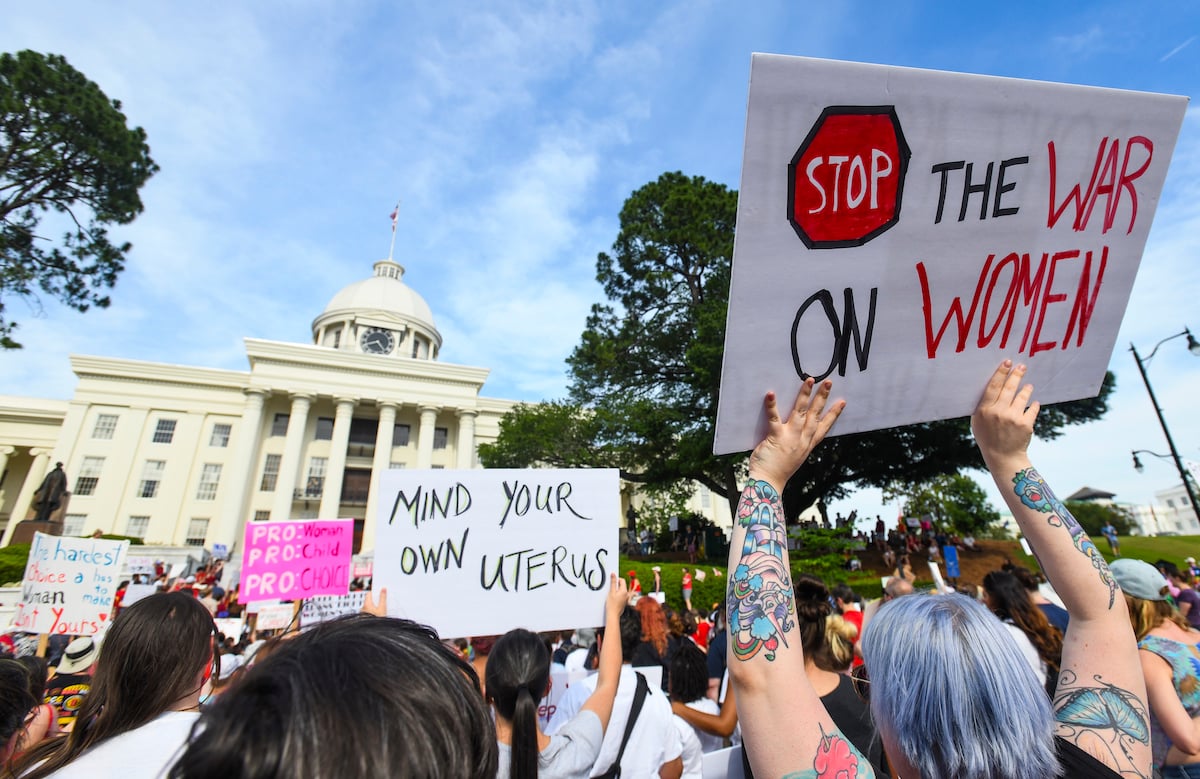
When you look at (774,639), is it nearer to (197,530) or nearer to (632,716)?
(632,716)

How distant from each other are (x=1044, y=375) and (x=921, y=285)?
0.61m

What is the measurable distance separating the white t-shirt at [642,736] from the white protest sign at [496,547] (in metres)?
0.45

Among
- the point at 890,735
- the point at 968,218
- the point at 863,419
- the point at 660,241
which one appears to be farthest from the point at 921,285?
the point at 660,241

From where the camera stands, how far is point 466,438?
141 feet

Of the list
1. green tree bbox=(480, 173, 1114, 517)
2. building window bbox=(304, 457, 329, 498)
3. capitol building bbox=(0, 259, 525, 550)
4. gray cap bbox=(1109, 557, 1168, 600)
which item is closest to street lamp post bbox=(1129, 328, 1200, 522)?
green tree bbox=(480, 173, 1114, 517)

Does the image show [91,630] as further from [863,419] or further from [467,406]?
[467,406]

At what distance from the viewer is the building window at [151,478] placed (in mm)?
37406

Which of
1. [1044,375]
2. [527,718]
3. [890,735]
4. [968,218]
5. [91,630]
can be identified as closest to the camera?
[890,735]

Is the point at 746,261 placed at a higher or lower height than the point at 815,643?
higher

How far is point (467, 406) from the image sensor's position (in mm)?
43812

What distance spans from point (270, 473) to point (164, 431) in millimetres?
7688

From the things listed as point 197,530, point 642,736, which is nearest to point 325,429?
point 197,530

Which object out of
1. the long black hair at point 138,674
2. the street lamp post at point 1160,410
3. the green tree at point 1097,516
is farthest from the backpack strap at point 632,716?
the green tree at point 1097,516

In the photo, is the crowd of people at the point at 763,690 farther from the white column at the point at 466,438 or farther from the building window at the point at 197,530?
the building window at the point at 197,530
